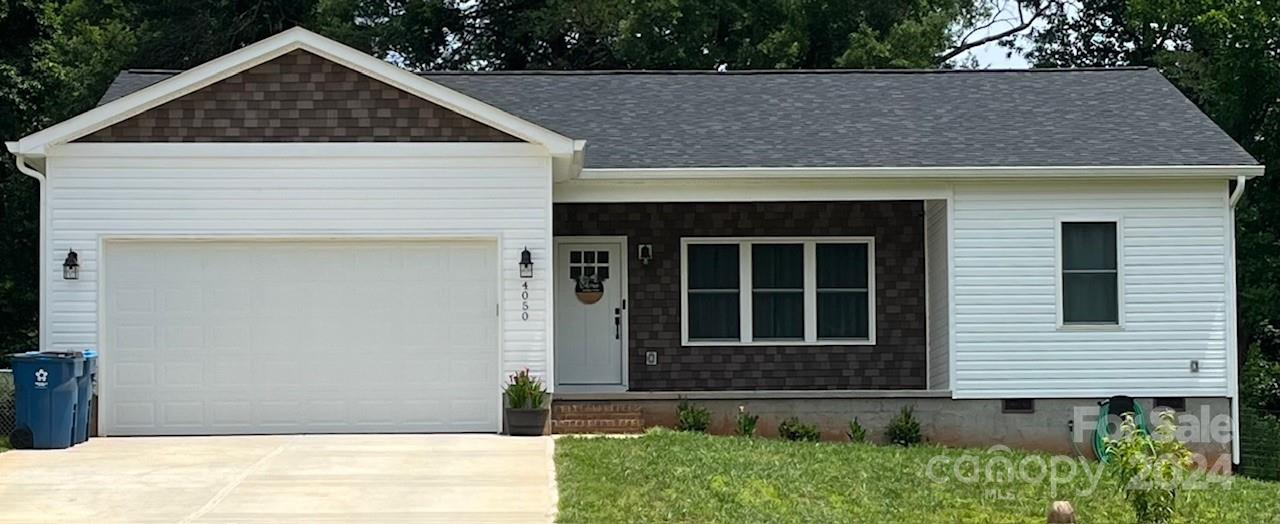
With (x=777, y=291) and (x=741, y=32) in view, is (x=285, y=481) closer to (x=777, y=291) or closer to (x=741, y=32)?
(x=777, y=291)

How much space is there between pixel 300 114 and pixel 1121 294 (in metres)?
8.54

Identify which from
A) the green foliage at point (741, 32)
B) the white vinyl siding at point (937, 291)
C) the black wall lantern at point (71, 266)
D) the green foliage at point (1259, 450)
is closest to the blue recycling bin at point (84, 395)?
the black wall lantern at point (71, 266)

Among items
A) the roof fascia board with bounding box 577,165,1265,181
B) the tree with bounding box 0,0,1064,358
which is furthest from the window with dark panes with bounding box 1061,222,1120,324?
the tree with bounding box 0,0,1064,358

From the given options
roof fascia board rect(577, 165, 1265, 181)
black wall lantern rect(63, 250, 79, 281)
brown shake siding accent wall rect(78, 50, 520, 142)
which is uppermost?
brown shake siding accent wall rect(78, 50, 520, 142)

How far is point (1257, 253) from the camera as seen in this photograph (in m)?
24.8

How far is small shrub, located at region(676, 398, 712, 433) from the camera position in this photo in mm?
16359

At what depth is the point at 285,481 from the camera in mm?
12414

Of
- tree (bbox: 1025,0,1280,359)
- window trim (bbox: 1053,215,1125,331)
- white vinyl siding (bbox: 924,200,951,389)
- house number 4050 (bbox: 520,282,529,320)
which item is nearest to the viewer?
house number 4050 (bbox: 520,282,529,320)

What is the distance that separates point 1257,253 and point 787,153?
35.2ft

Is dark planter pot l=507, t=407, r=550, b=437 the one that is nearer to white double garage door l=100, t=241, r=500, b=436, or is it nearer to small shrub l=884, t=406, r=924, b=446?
white double garage door l=100, t=241, r=500, b=436

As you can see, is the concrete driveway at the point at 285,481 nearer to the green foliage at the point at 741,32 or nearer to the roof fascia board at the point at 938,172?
the roof fascia board at the point at 938,172

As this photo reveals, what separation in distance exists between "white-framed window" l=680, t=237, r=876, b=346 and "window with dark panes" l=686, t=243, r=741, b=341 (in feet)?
0.04

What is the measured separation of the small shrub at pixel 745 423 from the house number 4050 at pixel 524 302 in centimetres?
241

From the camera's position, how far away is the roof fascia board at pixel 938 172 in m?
16.7
